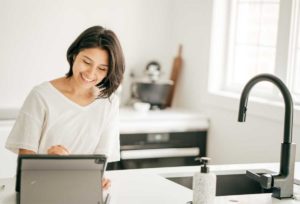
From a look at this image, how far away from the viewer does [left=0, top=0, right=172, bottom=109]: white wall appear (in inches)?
157

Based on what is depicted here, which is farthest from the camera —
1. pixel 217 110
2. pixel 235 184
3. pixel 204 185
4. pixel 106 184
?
pixel 217 110

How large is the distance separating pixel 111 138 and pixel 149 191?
397 millimetres

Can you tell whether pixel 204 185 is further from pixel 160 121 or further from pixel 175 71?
pixel 175 71

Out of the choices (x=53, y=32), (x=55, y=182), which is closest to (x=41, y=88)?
(x=55, y=182)

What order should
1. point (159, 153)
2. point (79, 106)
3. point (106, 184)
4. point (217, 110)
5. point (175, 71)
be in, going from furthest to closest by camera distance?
point (175, 71) < point (217, 110) < point (159, 153) < point (79, 106) < point (106, 184)

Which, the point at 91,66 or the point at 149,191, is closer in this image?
the point at 149,191

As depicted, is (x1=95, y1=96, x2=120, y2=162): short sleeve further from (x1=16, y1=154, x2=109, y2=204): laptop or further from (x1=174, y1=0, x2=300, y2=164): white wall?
(x1=174, y1=0, x2=300, y2=164): white wall

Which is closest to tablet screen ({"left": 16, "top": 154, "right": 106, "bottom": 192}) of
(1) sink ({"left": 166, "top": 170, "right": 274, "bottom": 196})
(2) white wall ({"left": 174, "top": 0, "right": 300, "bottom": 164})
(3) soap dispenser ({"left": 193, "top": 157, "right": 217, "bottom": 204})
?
(3) soap dispenser ({"left": 193, "top": 157, "right": 217, "bottom": 204})

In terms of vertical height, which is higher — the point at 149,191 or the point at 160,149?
the point at 149,191

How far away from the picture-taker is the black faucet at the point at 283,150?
2.18 metres

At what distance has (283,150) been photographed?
87.4 inches

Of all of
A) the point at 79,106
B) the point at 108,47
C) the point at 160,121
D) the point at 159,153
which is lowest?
the point at 159,153

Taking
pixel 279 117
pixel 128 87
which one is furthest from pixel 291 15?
pixel 128 87

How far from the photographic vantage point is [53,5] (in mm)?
4121
